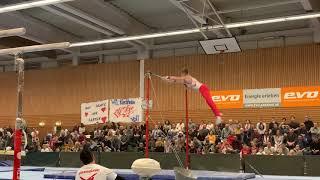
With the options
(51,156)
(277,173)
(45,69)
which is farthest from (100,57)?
(277,173)

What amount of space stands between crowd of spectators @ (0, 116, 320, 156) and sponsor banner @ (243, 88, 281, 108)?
81 centimetres

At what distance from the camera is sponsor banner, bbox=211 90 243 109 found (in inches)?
832

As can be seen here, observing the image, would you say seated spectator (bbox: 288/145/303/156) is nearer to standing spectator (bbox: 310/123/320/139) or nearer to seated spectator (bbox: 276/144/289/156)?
seated spectator (bbox: 276/144/289/156)

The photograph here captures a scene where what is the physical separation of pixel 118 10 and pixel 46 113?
30.7 feet

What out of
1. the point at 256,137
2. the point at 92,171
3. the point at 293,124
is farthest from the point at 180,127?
the point at 92,171

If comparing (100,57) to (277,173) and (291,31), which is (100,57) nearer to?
(291,31)

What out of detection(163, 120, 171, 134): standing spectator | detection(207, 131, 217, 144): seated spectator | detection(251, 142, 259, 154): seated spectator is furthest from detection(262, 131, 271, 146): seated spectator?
detection(163, 120, 171, 134): standing spectator

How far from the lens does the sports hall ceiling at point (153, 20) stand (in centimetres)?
1847

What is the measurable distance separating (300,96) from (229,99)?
3334 mm

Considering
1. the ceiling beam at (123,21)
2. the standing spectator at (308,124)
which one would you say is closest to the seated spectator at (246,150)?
the standing spectator at (308,124)

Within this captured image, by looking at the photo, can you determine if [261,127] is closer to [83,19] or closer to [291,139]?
[291,139]

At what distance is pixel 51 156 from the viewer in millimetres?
19422

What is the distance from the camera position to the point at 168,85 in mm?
23312

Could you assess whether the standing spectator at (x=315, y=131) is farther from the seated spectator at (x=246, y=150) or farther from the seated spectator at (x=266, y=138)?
the seated spectator at (x=246, y=150)
